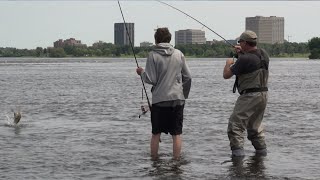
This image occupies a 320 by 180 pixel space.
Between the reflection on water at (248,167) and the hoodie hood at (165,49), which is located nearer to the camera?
the reflection on water at (248,167)

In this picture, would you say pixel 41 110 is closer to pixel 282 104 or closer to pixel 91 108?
pixel 91 108

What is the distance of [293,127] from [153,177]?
6298 mm

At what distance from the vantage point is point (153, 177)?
8117 millimetres

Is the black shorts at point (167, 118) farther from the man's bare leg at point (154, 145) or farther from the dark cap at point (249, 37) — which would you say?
the dark cap at point (249, 37)

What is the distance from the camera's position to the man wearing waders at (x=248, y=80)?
8.91 meters

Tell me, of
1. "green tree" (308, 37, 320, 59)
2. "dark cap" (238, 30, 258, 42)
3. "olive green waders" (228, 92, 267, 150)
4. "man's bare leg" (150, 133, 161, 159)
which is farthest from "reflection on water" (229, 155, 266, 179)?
"green tree" (308, 37, 320, 59)

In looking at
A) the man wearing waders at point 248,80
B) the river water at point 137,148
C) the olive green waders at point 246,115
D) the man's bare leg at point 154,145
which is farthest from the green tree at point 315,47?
the man's bare leg at point 154,145

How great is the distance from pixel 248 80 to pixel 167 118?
127 cm

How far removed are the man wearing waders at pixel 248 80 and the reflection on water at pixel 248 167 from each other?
33cm

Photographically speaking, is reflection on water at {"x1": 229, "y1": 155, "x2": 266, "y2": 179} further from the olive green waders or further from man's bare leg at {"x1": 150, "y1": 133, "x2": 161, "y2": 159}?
man's bare leg at {"x1": 150, "y1": 133, "x2": 161, "y2": 159}

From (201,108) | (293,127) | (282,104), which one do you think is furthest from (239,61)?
(282,104)

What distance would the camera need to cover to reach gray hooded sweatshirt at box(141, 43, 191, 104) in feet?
28.5

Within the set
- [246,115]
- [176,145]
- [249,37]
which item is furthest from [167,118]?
[249,37]

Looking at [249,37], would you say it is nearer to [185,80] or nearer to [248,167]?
[185,80]
